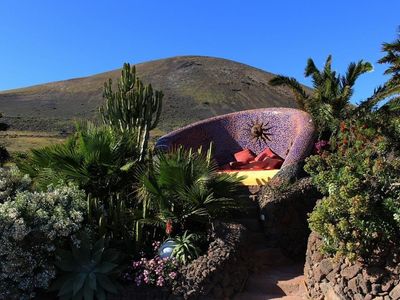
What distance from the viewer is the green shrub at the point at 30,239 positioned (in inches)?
240

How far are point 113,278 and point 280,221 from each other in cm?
270

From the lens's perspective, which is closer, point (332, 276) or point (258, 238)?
point (332, 276)

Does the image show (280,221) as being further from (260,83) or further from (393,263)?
(260,83)

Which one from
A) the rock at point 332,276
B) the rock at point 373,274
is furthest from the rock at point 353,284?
the rock at point 332,276

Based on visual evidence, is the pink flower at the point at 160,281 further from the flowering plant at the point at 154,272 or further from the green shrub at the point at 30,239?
the green shrub at the point at 30,239

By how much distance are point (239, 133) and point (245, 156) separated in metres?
0.74

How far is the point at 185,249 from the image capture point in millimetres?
6605

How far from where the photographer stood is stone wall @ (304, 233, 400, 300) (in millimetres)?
5293

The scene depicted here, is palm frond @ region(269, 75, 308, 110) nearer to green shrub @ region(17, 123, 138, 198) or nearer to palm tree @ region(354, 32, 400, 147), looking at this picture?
palm tree @ region(354, 32, 400, 147)

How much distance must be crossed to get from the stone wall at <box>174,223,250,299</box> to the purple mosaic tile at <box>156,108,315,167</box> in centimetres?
422

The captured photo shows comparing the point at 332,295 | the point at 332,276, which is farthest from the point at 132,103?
the point at 332,295

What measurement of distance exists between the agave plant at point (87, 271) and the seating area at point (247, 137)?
4212mm

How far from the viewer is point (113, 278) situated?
21.1 feet

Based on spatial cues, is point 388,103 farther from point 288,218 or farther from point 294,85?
point 288,218
